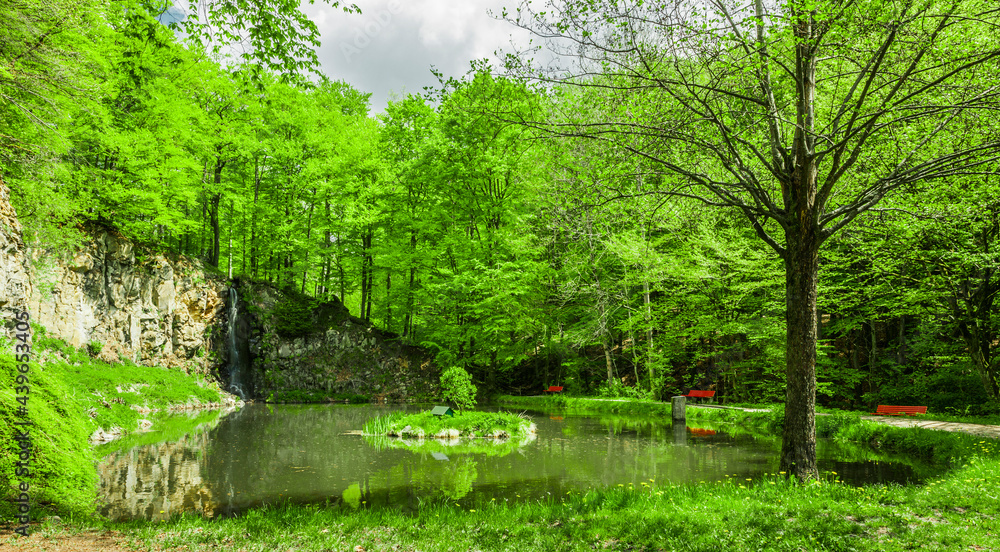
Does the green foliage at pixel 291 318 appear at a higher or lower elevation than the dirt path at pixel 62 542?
higher

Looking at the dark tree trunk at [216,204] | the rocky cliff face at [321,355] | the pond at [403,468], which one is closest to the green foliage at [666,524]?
the pond at [403,468]

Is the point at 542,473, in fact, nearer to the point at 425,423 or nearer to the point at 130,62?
the point at 425,423

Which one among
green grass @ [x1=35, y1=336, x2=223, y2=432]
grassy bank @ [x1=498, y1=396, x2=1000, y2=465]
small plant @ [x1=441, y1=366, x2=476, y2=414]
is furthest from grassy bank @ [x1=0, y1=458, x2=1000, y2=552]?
small plant @ [x1=441, y1=366, x2=476, y2=414]

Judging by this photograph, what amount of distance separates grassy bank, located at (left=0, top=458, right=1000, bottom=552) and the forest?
1831 mm

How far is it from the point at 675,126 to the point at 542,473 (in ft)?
19.0

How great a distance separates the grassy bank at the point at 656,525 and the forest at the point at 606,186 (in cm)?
183

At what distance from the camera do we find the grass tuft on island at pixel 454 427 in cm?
1268

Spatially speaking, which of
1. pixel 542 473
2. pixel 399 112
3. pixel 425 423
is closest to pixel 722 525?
pixel 542 473

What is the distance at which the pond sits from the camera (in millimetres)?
6875

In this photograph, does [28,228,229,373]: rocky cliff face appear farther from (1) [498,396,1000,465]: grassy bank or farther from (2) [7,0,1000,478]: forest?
(1) [498,396,1000,465]: grassy bank

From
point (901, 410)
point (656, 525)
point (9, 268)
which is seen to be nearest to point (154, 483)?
point (9, 268)

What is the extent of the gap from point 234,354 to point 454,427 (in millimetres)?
14128

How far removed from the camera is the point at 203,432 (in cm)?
1248

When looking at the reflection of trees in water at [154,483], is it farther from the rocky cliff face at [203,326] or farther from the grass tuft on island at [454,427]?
the rocky cliff face at [203,326]
